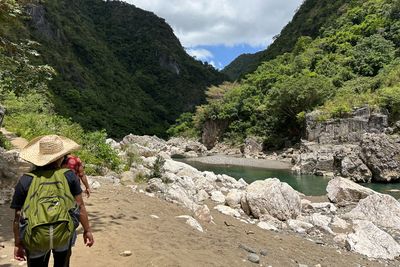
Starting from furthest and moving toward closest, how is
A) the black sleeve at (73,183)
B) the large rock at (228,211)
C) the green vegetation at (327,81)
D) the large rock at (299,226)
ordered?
1. the green vegetation at (327,81)
2. the large rock at (228,211)
3. the large rock at (299,226)
4. the black sleeve at (73,183)

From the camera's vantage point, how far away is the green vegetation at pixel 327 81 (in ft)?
141

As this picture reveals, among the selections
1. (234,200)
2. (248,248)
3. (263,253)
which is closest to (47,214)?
(248,248)

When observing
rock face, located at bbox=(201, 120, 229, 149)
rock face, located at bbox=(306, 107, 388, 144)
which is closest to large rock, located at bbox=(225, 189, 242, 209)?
rock face, located at bbox=(306, 107, 388, 144)

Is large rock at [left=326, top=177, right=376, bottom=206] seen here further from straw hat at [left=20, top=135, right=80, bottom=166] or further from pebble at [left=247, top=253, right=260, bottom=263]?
straw hat at [left=20, top=135, right=80, bottom=166]

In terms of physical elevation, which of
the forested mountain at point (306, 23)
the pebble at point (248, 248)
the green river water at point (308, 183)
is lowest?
the green river water at point (308, 183)

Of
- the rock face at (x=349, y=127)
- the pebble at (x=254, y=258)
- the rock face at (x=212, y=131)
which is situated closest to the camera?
the pebble at (x=254, y=258)

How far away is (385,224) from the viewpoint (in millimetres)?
12828

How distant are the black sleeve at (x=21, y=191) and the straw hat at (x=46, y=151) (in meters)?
0.15

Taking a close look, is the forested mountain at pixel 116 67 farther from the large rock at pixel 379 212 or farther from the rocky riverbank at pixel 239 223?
the large rock at pixel 379 212

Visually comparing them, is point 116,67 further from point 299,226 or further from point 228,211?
point 299,226

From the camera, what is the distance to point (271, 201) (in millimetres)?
12266

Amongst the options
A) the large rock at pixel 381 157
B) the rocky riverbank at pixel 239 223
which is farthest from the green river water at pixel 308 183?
the rocky riverbank at pixel 239 223

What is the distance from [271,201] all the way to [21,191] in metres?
9.81

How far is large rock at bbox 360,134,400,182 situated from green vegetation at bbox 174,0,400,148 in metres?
9.20
